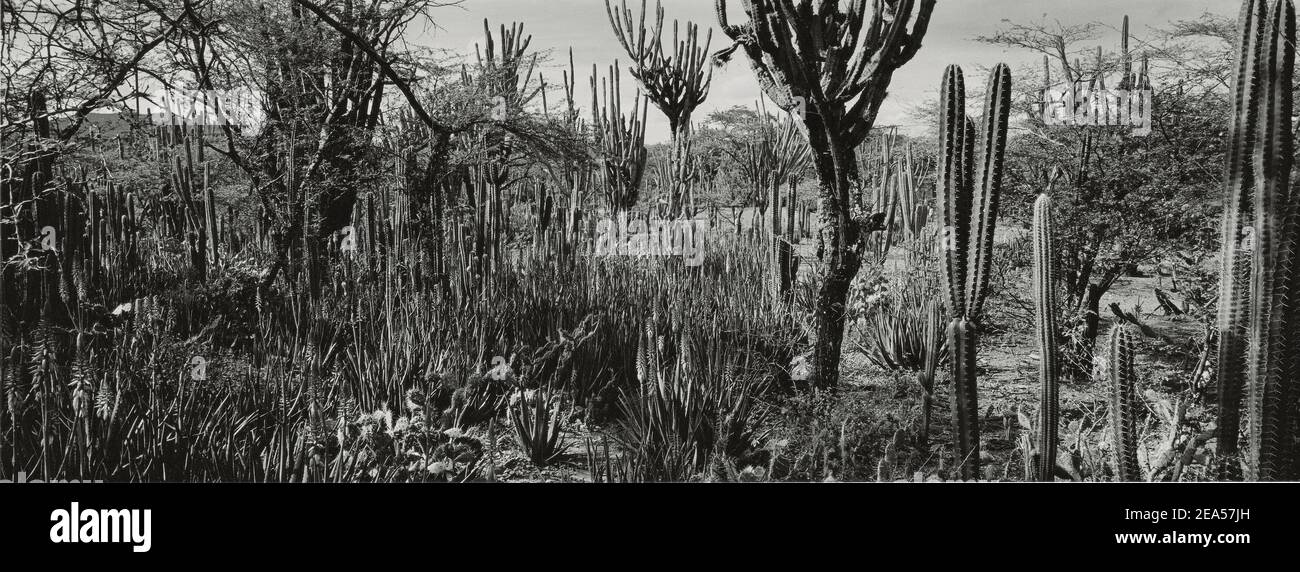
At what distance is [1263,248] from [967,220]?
1.02 meters

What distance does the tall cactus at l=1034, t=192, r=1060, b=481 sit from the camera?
9.84 feet

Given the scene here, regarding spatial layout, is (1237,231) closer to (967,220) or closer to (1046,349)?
(1046,349)

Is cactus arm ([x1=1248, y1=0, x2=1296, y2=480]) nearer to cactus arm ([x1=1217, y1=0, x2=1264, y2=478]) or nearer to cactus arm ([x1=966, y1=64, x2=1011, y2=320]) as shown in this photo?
cactus arm ([x1=1217, y1=0, x2=1264, y2=478])

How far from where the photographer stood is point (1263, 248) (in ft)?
9.61

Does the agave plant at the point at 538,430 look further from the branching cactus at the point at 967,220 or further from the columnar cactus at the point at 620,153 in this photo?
the columnar cactus at the point at 620,153

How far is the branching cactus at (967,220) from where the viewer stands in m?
2.98

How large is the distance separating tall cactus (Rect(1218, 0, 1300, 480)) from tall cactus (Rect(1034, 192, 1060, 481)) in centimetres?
70

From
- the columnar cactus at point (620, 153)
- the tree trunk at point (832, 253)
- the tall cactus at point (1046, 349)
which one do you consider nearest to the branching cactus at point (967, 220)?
the tall cactus at point (1046, 349)

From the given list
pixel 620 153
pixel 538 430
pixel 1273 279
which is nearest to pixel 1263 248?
pixel 1273 279

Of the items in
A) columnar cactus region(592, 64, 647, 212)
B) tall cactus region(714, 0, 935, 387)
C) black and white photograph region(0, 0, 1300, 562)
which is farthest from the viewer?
Result: columnar cactus region(592, 64, 647, 212)

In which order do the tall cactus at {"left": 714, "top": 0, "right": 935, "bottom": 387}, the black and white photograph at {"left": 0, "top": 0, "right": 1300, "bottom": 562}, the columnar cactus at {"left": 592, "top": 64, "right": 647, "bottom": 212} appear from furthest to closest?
the columnar cactus at {"left": 592, "top": 64, "right": 647, "bottom": 212}
the tall cactus at {"left": 714, "top": 0, "right": 935, "bottom": 387}
the black and white photograph at {"left": 0, "top": 0, "right": 1300, "bottom": 562}

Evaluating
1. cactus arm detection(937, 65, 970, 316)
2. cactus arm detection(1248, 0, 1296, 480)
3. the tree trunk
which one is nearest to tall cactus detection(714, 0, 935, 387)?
the tree trunk

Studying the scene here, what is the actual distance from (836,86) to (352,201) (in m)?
3.53
